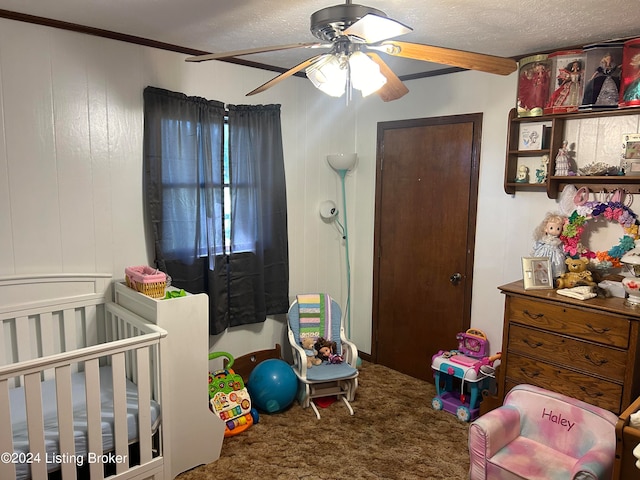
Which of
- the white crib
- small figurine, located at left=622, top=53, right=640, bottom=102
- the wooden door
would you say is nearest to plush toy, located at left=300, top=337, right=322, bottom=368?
the wooden door

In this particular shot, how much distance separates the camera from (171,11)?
2.32m

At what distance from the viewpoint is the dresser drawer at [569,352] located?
7.82 feet

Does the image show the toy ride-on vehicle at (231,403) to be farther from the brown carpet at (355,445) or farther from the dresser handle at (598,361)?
the dresser handle at (598,361)

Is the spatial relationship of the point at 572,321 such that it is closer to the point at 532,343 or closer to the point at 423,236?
the point at 532,343

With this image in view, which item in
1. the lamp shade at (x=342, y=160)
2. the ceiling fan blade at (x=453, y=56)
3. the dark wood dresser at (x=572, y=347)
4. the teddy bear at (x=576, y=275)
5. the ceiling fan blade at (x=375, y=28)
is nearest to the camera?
the ceiling fan blade at (x=375, y=28)

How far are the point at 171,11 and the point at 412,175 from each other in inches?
79.7

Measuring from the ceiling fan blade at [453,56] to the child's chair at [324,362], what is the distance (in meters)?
2.10

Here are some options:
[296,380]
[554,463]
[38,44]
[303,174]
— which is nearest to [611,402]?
[554,463]

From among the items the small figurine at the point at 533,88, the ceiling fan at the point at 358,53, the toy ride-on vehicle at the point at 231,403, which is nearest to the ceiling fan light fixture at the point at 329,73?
the ceiling fan at the point at 358,53

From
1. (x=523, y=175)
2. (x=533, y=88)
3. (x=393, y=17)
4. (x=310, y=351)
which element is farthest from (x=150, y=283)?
(x=533, y=88)

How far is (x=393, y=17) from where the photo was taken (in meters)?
2.36

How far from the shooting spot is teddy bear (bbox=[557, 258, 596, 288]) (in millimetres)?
2695

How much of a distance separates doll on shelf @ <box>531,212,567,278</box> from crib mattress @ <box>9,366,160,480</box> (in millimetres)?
2358

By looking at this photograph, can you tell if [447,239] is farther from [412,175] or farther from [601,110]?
[601,110]
